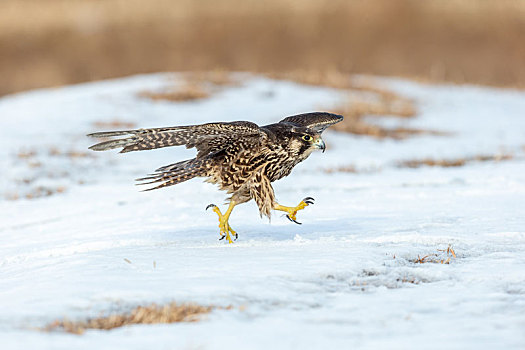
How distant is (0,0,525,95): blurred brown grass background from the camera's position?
22266 millimetres

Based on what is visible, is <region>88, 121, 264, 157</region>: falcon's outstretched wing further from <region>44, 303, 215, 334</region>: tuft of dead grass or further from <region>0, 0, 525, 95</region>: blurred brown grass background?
<region>0, 0, 525, 95</region>: blurred brown grass background

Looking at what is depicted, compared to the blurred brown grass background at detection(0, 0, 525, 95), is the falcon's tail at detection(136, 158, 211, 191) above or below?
below

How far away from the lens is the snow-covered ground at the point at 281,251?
338 cm

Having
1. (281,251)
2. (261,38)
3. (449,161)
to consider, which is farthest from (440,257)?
(261,38)

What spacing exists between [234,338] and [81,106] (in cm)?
1161

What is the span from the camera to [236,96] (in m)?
15.2

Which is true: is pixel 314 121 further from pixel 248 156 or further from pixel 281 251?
pixel 281 251

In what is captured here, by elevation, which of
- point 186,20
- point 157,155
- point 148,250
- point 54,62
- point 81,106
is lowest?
point 148,250

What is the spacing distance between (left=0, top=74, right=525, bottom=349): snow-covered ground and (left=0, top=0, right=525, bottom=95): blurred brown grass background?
1015cm

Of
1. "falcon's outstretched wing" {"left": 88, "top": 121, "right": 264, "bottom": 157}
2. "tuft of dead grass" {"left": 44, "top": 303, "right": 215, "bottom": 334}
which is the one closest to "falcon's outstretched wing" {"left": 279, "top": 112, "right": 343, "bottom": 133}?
"falcon's outstretched wing" {"left": 88, "top": 121, "right": 264, "bottom": 157}

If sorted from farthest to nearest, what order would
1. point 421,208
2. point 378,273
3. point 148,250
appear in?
point 421,208 → point 148,250 → point 378,273

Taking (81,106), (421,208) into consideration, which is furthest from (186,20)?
(421,208)

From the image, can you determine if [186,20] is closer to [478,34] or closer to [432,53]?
[432,53]

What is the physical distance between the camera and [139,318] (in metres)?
3.48
